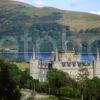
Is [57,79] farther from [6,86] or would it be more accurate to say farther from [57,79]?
[6,86]

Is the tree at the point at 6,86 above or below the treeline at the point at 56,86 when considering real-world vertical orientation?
above

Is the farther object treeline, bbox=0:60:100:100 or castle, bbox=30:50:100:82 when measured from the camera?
castle, bbox=30:50:100:82

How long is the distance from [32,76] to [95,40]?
121 m

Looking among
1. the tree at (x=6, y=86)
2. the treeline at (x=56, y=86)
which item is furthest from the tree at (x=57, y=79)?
the tree at (x=6, y=86)

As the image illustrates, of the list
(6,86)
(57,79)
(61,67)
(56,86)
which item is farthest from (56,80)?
(6,86)

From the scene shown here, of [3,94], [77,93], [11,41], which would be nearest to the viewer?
[3,94]

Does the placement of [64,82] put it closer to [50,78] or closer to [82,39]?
[50,78]

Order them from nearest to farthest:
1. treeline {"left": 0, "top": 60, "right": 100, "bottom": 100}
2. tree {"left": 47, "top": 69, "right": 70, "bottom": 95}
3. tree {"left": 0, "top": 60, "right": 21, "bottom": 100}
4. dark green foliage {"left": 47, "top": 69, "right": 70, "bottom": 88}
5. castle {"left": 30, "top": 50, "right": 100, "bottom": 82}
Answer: tree {"left": 0, "top": 60, "right": 21, "bottom": 100} < treeline {"left": 0, "top": 60, "right": 100, "bottom": 100} < tree {"left": 47, "top": 69, "right": 70, "bottom": 95} < dark green foliage {"left": 47, "top": 69, "right": 70, "bottom": 88} < castle {"left": 30, "top": 50, "right": 100, "bottom": 82}

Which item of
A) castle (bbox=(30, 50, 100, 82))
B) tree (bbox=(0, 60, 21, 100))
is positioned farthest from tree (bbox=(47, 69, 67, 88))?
tree (bbox=(0, 60, 21, 100))

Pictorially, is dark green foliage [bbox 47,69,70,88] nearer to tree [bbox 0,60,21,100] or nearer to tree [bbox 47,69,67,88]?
tree [bbox 47,69,67,88]

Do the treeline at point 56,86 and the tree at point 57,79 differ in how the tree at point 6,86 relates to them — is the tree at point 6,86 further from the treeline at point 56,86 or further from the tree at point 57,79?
the tree at point 57,79

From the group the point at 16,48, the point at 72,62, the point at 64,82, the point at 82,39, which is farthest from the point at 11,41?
the point at 64,82

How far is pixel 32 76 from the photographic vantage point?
66.2 metres

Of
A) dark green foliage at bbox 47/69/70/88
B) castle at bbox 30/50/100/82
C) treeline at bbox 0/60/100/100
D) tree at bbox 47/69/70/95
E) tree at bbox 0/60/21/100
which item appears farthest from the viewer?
castle at bbox 30/50/100/82
